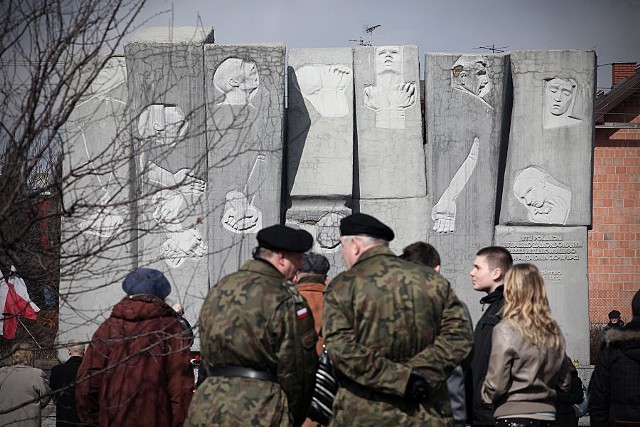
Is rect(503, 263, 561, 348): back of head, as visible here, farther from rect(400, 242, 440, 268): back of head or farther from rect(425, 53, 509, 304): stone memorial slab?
rect(425, 53, 509, 304): stone memorial slab

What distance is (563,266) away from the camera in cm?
1130

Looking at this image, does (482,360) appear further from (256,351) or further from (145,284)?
(145,284)

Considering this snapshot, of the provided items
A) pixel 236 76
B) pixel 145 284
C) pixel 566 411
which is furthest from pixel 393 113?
pixel 145 284

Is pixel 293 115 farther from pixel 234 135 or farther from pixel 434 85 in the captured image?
pixel 434 85

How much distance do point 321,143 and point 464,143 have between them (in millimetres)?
1660

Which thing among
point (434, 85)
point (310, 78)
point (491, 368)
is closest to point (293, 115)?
point (310, 78)

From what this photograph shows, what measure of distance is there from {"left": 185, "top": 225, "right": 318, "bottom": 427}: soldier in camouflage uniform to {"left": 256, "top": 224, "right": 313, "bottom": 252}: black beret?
0.54 ft

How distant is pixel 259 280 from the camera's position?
450 cm

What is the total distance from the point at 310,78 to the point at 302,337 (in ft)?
24.4

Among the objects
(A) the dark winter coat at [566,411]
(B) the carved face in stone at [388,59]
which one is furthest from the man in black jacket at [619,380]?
(B) the carved face in stone at [388,59]

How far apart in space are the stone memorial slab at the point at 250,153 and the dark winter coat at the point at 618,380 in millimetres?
5884

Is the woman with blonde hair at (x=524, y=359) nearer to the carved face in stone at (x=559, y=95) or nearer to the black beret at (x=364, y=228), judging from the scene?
the black beret at (x=364, y=228)

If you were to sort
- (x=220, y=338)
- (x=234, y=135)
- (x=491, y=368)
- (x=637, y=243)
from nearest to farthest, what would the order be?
(x=220, y=338), (x=491, y=368), (x=234, y=135), (x=637, y=243)

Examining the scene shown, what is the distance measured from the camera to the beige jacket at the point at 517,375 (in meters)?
5.13
